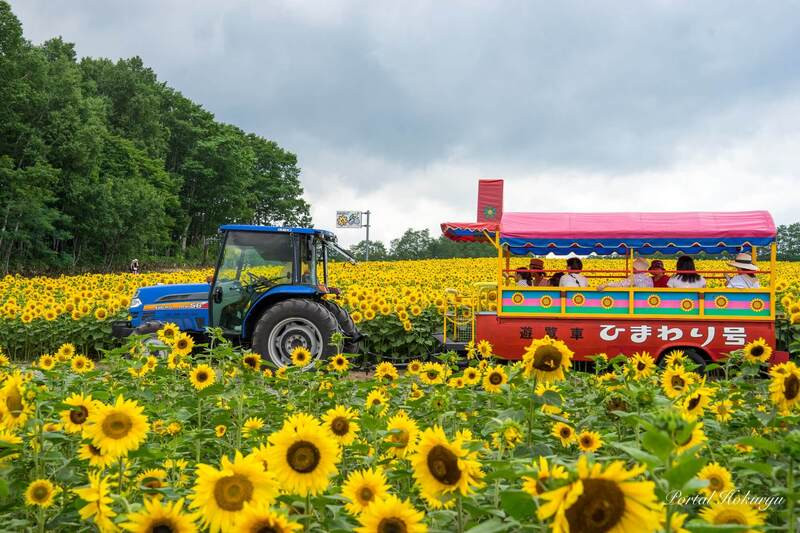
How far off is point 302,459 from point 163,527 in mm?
406

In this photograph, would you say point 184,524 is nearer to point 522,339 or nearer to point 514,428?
point 514,428

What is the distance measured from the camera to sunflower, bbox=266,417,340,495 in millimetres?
1877

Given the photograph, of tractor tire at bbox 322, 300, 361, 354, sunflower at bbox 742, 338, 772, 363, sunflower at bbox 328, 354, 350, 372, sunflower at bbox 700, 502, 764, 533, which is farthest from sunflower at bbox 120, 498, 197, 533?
tractor tire at bbox 322, 300, 361, 354

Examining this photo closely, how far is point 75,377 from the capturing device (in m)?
4.33

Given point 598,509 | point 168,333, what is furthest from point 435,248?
point 598,509

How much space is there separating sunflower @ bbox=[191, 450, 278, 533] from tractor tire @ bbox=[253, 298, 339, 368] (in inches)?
301

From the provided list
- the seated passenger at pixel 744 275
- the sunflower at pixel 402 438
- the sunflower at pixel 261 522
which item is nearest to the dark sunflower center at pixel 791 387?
the sunflower at pixel 402 438

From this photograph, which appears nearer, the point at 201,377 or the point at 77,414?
the point at 77,414

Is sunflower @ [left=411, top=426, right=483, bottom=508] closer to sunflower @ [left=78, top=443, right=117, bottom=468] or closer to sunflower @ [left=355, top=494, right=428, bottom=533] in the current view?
sunflower @ [left=355, top=494, right=428, bottom=533]

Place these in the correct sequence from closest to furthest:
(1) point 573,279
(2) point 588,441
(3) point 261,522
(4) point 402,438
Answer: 1. (3) point 261,522
2. (4) point 402,438
3. (2) point 588,441
4. (1) point 573,279

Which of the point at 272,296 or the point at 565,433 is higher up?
the point at 272,296

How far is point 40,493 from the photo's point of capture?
2.27 meters

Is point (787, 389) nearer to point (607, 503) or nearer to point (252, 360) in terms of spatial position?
point (607, 503)

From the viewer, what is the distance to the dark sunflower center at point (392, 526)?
5.36ft
